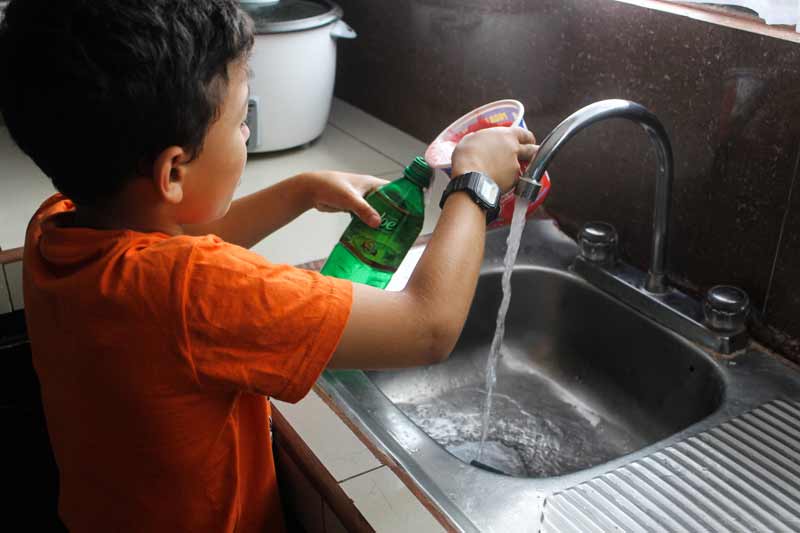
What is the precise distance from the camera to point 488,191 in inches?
33.1

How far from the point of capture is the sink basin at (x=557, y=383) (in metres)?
1.18

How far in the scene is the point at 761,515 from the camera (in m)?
0.87

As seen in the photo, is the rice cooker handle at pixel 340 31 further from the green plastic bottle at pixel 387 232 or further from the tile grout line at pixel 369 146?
the green plastic bottle at pixel 387 232

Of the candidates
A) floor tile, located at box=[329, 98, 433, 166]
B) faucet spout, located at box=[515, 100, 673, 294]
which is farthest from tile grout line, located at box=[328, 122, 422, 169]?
faucet spout, located at box=[515, 100, 673, 294]

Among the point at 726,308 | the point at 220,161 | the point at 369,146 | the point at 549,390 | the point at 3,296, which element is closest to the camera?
the point at 220,161

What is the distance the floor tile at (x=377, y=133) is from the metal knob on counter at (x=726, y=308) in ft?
2.32

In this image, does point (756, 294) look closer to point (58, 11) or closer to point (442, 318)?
point (442, 318)

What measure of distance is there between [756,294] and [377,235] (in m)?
0.53

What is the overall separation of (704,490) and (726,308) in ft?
0.94

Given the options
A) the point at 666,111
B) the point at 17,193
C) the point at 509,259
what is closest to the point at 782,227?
the point at 666,111

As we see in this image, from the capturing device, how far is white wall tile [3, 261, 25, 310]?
1204mm

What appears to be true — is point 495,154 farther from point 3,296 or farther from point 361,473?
point 3,296

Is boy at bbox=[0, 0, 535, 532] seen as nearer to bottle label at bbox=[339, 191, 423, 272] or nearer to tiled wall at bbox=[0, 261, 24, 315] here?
bottle label at bbox=[339, 191, 423, 272]

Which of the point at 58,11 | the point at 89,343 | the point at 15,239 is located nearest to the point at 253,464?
the point at 89,343
